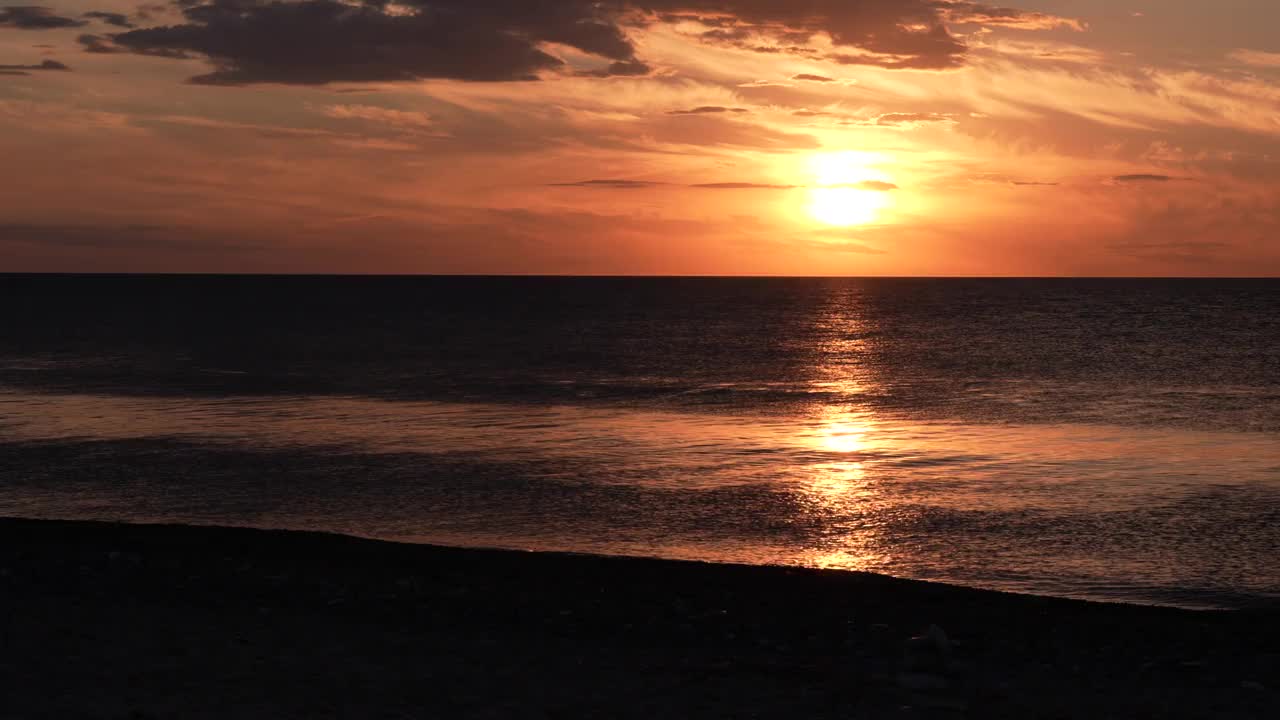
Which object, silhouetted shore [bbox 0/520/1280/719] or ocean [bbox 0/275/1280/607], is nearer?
silhouetted shore [bbox 0/520/1280/719]

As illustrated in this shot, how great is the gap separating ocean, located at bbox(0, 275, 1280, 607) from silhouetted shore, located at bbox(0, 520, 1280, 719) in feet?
10.4

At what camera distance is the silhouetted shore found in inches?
408

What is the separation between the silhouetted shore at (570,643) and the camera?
1035 centimetres

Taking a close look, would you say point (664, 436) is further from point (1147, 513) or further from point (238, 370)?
point (238, 370)

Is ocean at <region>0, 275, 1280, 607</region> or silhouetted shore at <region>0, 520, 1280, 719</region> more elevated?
silhouetted shore at <region>0, 520, 1280, 719</region>

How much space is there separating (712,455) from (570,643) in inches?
732

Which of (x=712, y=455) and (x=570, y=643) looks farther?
(x=712, y=455)

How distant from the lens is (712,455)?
30.9 m

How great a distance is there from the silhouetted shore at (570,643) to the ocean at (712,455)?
3177mm

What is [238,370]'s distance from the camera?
61.7m

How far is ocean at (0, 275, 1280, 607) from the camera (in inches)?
790

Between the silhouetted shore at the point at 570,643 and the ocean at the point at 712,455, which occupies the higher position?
the silhouetted shore at the point at 570,643

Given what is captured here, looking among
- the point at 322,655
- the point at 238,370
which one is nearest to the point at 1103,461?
the point at 322,655

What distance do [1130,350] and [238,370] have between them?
57687 mm
